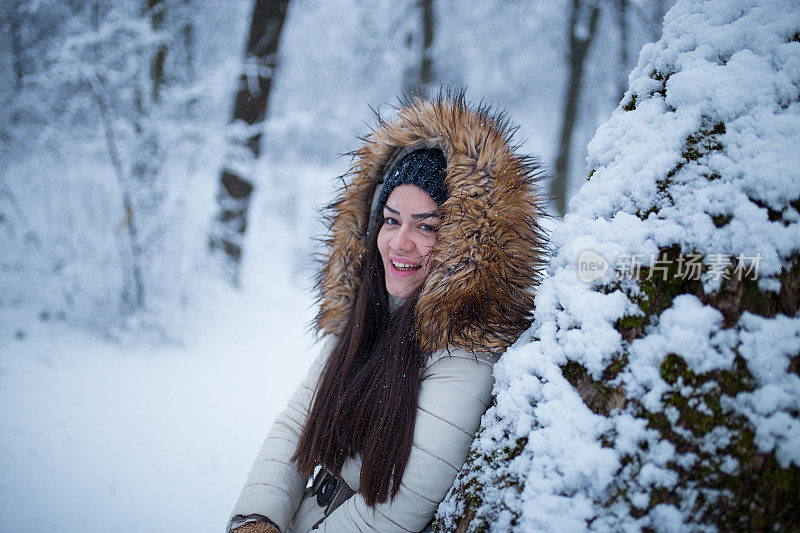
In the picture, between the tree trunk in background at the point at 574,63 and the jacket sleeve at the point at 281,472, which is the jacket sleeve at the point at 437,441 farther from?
the tree trunk in background at the point at 574,63

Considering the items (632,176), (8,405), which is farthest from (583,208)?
(8,405)

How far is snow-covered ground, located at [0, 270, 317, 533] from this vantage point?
3014 millimetres

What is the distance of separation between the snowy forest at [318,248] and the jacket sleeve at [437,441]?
0.10 m

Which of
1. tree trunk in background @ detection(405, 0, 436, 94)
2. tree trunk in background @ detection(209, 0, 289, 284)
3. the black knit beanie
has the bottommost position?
the black knit beanie

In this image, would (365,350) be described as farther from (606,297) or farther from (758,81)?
(758,81)

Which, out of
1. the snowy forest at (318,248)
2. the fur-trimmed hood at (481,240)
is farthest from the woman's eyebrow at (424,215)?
the snowy forest at (318,248)

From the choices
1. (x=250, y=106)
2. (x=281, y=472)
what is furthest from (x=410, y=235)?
(x=250, y=106)

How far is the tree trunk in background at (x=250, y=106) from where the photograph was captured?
554cm

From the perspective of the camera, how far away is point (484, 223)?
1397mm

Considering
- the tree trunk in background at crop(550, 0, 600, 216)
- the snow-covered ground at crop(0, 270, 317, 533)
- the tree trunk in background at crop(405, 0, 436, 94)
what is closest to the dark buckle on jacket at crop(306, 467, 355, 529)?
the snow-covered ground at crop(0, 270, 317, 533)

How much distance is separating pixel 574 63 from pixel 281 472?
31.9 ft

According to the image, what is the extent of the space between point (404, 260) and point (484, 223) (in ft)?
1.35

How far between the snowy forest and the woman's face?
46 cm

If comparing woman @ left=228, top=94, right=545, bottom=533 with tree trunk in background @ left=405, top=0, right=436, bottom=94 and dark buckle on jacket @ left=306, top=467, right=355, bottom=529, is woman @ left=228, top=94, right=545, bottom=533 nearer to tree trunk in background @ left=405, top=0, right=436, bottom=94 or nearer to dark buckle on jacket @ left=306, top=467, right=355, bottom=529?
dark buckle on jacket @ left=306, top=467, right=355, bottom=529
